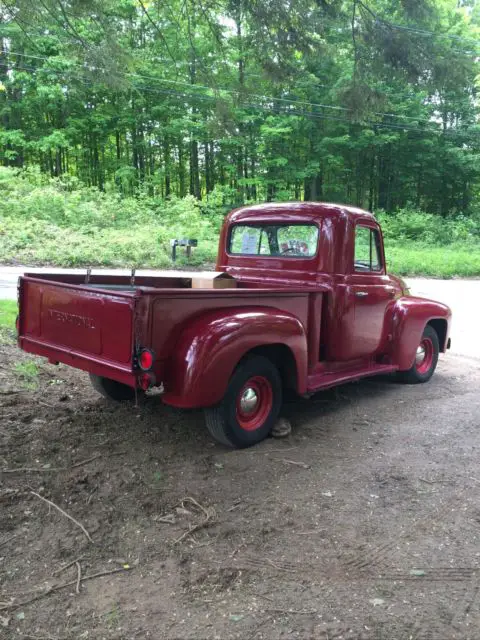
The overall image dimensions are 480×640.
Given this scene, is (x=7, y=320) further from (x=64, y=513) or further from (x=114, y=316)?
(x=64, y=513)

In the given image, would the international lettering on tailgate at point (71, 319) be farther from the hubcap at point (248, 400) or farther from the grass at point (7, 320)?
the grass at point (7, 320)

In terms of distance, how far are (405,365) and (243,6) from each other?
13.2 ft

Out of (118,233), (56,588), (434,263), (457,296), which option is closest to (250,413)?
(56,588)

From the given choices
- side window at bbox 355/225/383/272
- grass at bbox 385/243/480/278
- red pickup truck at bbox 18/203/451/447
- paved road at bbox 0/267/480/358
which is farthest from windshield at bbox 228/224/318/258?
grass at bbox 385/243/480/278

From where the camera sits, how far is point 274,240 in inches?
202

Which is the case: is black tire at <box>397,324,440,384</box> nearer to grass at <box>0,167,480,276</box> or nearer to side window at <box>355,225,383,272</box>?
side window at <box>355,225,383,272</box>

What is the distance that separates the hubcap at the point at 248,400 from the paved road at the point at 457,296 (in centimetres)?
460

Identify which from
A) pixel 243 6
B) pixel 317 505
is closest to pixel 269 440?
pixel 317 505

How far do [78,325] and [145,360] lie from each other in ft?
2.42

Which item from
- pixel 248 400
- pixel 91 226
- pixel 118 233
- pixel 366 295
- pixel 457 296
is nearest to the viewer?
pixel 248 400

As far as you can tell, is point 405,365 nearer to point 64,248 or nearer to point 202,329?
point 202,329

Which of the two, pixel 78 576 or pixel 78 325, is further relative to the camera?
pixel 78 325

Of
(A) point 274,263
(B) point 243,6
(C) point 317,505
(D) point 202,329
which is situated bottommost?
(C) point 317,505

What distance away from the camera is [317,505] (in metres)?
3.08
